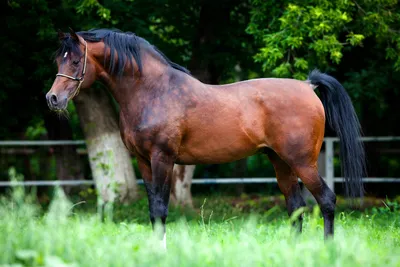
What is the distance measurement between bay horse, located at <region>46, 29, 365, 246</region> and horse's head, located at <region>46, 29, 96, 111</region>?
0.03ft

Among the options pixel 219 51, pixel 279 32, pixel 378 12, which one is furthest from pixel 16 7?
pixel 378 12

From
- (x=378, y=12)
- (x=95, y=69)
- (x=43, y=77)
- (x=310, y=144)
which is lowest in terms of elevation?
(x=43, y=77)

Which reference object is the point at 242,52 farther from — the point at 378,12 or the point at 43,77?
the point at 43,77

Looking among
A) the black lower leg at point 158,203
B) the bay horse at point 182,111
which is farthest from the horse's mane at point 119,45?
the black lower leg at point 158,203

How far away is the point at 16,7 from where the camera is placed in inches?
437

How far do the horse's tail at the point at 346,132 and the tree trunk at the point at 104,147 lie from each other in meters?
5.99

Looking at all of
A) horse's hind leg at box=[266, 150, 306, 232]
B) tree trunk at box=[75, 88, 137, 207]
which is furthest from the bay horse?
tree trunk at box=[75, 88, 137, 207]

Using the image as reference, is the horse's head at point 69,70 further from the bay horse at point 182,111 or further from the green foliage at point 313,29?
the green foliage at point 313,29

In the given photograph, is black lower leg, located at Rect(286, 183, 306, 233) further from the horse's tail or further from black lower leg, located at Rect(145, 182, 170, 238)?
black lower leg, located at Rect(145, 182, 170, 238)

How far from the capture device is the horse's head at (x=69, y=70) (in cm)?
625

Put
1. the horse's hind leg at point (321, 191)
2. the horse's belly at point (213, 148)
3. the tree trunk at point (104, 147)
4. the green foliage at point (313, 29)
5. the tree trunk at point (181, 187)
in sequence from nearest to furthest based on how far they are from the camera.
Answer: the horse's hind leg at point (321, 191)
the horse's belly at point (213, 148)
the green foliage at point (313, 29)
the tree trunk at point (104, 147)
the tree trunk at point (181, 187)

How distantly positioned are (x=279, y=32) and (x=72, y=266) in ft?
22.2

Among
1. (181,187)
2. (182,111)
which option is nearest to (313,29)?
(182,111)

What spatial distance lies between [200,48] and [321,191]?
5658 millimetres
